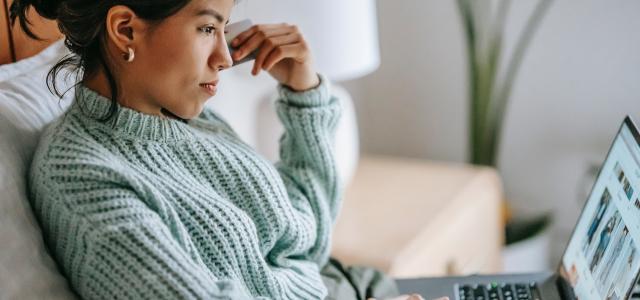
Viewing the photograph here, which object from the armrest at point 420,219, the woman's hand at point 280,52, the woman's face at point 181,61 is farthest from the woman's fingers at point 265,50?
the armrest at point 420,219

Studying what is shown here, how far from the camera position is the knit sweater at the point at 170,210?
36.4 inches

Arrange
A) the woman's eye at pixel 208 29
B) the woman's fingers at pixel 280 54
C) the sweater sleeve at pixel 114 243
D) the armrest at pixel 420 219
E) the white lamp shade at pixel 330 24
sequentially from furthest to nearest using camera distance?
the armrest at pixel 420 219, the white lamp shade at pixel 330 24, the woman's fingers at pixel 280 54, the woman's eye at pixel 208 29, the sweater sleeve at pixel 114 243

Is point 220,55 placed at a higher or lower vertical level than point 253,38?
lower

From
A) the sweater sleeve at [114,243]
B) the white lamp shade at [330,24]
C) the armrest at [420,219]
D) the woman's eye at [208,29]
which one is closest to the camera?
the sweater sleeve at [114,243]

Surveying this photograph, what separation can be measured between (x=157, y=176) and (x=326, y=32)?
70 centimetres

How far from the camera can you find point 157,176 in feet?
3.38

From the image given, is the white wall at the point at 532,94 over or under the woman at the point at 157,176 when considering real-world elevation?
over

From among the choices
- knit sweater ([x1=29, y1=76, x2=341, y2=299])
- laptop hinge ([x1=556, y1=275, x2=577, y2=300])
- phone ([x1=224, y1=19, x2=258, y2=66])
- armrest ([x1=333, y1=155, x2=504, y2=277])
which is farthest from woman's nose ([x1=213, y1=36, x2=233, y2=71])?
armrest ([x1=333, y1=155, x2=504, y2=277])

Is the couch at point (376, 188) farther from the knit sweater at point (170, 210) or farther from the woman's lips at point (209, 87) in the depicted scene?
the woman's lips at point (209, 87)

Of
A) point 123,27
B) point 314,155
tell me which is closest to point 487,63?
point 314,155

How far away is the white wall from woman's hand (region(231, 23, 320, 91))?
1.15 metres

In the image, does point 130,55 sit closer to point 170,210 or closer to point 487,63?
point 170,210

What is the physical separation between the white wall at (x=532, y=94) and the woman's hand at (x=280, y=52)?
115 cm

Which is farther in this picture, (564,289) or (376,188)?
(376,188)
